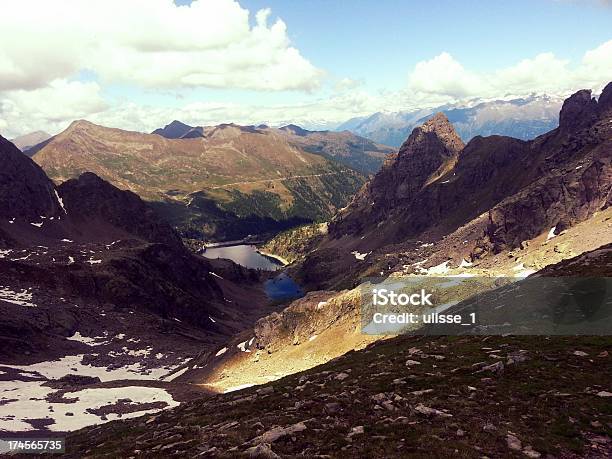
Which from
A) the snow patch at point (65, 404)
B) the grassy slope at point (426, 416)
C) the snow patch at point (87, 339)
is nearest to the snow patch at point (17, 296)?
the snow patch at point (87, 339)

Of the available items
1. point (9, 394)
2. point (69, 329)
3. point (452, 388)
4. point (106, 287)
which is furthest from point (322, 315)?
point (106, 287)

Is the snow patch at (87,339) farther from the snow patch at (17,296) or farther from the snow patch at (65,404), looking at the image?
the snow patch at (65,404)

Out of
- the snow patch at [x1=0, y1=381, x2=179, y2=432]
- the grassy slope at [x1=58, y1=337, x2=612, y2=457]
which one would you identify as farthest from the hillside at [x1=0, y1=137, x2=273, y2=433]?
the grassy slope at [x1=58, y1=337, x2=612, y2=457]

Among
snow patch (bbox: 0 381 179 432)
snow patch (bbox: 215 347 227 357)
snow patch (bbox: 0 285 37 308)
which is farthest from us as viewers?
snow patch (bbox: 0 285 37 308)

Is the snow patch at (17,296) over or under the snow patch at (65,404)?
over

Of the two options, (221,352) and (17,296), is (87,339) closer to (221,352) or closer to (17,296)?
(17,296)

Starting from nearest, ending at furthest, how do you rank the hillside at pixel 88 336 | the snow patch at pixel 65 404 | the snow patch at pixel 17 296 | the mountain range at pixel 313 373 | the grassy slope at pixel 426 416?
the grassy slope at pixel 426 416 < the mountain range at pixel 313 373 < the snow patch at pixel 65 404 < the hillside at pixel 88 336 < the snow patch at pixel 17 296

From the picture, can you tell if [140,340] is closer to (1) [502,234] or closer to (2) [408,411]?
(2) [408,411]

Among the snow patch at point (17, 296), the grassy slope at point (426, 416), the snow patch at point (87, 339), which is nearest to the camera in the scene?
the grassy slope at point (426, 416)

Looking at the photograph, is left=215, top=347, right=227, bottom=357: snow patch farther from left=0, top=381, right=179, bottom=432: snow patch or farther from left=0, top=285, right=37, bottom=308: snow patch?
left=0, top=285, right=37, bottom=308: snow patch

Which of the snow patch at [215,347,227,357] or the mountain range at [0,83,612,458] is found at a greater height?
the mountain range at [0,83,612,458]

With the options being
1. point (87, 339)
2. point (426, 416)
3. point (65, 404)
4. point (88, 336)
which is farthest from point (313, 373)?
point (88, 336)
